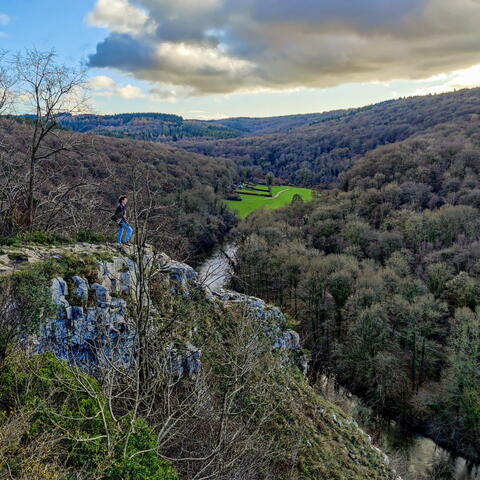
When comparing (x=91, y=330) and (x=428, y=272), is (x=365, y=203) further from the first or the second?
(x=91, y=330)

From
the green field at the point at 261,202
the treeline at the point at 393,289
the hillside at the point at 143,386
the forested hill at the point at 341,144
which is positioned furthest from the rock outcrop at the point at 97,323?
the forested hill at the point at 341,144

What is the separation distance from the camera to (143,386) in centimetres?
766

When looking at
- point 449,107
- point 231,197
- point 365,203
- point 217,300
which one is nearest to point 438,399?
point 217,300

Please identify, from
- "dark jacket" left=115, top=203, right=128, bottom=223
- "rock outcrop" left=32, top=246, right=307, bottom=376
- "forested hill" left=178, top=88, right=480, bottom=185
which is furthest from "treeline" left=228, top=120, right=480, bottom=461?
"forested hill" left=178, top=88, right=480, bottom=185

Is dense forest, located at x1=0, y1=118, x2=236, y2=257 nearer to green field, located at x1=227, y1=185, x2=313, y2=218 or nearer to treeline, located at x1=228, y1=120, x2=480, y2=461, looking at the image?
green field, located at x1=227, y1=185, x2=313, y2=218

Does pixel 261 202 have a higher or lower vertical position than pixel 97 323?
lower

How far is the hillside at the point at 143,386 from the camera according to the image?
652 cm

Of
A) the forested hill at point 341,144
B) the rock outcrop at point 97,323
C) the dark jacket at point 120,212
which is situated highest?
the forested hill at point 341,144

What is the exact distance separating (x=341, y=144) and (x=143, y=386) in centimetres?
11275

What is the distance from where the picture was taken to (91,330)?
406 inches

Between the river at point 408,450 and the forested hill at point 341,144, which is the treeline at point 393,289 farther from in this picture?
the forested hill at point 341,144

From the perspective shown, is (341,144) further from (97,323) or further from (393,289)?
(97,323)

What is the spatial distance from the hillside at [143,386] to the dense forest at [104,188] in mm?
2291

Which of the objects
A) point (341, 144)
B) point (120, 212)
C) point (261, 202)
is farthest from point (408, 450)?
point (341, 144)
